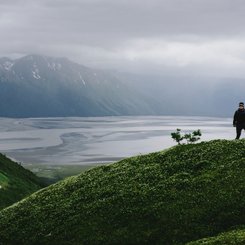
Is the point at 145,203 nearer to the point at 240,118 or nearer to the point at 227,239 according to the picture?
the point at 227,239

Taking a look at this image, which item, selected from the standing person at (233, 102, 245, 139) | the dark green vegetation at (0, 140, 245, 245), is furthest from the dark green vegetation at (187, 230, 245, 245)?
the standing person at (233, 102, 245, 139)

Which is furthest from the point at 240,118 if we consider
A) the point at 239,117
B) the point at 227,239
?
the point at 227,239

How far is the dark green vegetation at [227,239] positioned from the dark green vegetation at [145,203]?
6.24ft

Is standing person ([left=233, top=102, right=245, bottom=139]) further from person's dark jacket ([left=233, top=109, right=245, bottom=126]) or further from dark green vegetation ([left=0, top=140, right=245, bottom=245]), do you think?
dark green vegetation ([left=0, top=140, right=245, bottom=245])

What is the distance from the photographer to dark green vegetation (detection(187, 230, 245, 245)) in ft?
86.3

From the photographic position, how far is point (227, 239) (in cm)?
2709

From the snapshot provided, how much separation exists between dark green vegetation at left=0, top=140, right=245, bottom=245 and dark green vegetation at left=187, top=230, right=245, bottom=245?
1.90 m

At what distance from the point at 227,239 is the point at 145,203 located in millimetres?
10039

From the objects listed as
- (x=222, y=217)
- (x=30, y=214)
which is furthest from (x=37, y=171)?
(x=222, y=217)

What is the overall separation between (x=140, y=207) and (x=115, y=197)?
3.27 m

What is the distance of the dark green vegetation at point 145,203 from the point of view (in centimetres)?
3212

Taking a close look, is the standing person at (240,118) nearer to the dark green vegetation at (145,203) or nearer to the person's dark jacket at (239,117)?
the person's dark jacket at (239,117)

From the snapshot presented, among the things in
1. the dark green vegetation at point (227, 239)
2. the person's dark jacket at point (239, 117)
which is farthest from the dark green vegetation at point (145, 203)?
the person's dark jacket at point (239, 117)

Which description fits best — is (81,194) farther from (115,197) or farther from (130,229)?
(130,229)
